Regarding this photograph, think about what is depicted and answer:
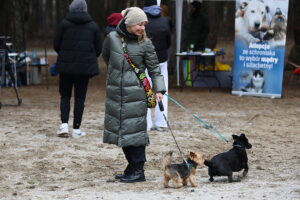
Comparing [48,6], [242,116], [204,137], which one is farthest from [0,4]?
[48,6]

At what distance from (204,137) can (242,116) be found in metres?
2.18

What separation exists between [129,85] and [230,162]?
3.94ft

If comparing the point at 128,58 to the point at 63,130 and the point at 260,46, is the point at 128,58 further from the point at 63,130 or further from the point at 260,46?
the point at 260,46

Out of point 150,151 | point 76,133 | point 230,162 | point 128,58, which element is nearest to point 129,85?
point 128,58

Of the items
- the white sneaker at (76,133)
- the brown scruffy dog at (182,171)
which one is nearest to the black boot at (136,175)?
the brown scruffy dog at (182,171)

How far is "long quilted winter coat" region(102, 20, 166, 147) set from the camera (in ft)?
20.4

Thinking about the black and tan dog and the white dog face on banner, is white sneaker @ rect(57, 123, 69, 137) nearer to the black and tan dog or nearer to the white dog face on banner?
the black and tan dog

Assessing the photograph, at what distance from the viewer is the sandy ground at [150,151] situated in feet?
19.8

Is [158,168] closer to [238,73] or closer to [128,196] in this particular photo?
[128,196]

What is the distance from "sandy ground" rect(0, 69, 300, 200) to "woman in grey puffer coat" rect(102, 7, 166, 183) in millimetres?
500

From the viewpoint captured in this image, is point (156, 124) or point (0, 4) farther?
point (0, 4)

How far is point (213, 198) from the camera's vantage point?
5656 millimetres

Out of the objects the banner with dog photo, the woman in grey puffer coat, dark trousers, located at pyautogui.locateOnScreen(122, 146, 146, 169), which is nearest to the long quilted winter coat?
the woman in grey puffer coat

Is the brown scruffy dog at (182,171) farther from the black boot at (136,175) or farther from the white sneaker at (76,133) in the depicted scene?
the white sneaker at (76,133)
